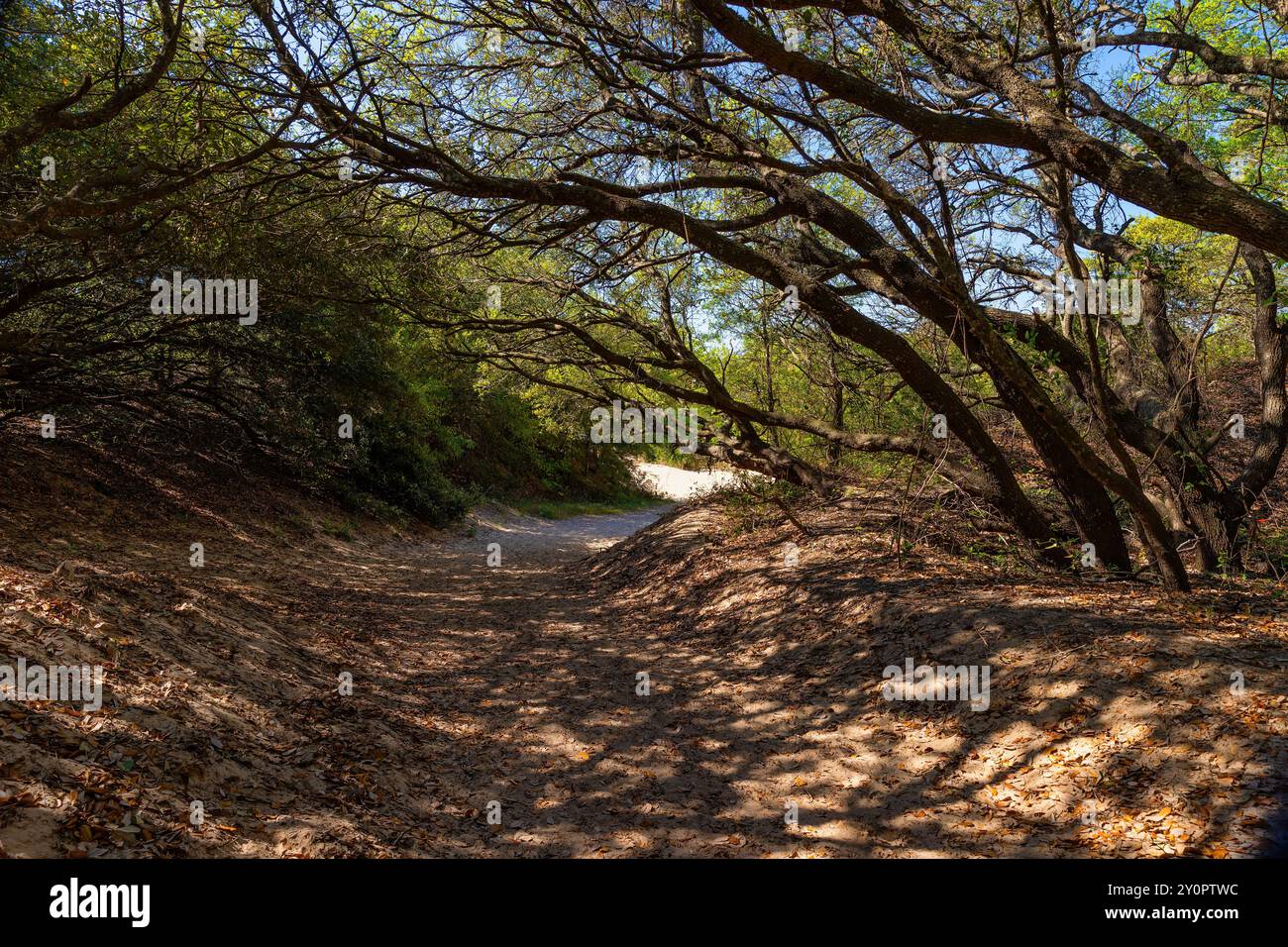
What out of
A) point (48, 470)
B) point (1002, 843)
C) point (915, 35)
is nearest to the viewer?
point (1002, 843)

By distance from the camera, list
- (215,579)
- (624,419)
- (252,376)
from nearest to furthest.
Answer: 1. (215,579)
2. (252,376)
3. (624,419)

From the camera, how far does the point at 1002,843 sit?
140 inches

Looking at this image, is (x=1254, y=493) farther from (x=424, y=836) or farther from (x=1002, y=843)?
(x=424, y=836)

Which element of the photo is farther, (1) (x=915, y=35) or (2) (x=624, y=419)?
(2) (x=624, y=419)

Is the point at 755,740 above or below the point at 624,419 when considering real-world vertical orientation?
below

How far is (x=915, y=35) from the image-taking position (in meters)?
4.90

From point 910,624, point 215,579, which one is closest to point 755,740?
point 910,624

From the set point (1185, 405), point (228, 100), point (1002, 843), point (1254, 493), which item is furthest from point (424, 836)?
point (1254, 493)

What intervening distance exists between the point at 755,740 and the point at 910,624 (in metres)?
1.78

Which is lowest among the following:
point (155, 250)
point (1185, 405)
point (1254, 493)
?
point (1254, 493)

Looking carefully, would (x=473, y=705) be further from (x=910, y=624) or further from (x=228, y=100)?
(x=228, y=100)

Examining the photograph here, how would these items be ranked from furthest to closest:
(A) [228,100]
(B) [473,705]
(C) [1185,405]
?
(C) [1185,405], (A) [228,100], (B) [473,705]

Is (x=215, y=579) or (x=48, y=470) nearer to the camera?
(x=215, y=579)
